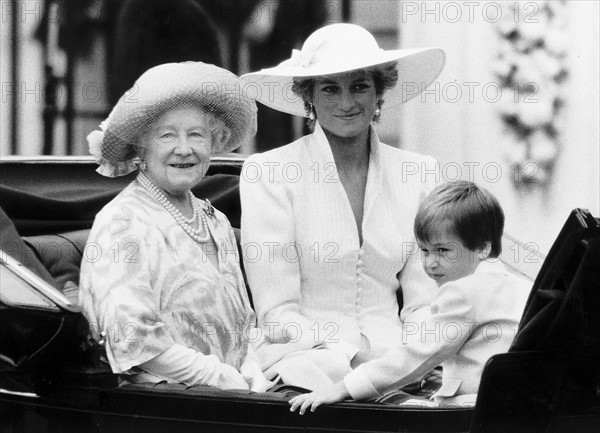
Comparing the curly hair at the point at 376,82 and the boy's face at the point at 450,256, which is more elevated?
the curly hair at the point at 376,82

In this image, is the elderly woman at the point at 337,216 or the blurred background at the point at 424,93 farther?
the blurred background at the point at 424,93

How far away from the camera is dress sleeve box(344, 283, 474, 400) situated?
246cm

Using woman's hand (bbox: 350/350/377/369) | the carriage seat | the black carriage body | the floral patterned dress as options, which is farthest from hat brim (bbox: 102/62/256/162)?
woman's hand (bbox: 350/350/377/369)

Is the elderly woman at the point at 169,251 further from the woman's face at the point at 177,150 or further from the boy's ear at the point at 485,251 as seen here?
the boy's ear at the point at 485,251

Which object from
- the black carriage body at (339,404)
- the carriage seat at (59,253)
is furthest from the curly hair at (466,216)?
the carriage seat at (59,253)

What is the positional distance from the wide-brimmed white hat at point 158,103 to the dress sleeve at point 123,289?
19cm

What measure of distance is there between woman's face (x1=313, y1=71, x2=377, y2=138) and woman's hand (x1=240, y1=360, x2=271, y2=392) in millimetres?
566

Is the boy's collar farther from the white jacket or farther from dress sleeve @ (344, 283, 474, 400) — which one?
the white jacket

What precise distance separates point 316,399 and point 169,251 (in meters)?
0.49

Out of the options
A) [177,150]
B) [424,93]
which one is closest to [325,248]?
[177,150]

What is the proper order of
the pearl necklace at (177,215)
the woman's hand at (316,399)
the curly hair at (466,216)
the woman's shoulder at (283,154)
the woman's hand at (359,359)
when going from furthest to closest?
1. the woman's shoulder at (283,154)
2. the woman's hand at (359,359)
3. the pearl necklace at (177,215)
4. the curly hair at (466,216)
5. the woman's hand at (316,399)

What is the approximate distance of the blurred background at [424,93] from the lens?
482 centimetres

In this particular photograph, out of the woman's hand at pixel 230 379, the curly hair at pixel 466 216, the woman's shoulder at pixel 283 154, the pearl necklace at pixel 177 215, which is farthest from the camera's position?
the woman's shoulder at pixel 283 154

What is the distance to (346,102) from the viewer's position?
117 inches
